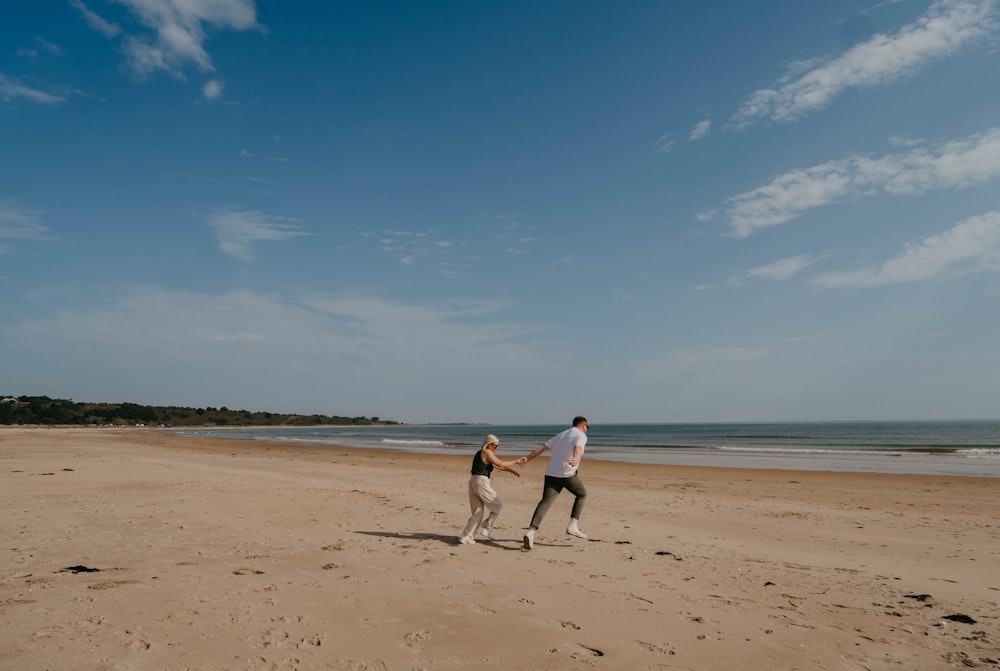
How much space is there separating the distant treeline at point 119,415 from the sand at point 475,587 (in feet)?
356

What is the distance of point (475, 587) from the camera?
6.23 m

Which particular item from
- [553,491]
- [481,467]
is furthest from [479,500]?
[553,491]

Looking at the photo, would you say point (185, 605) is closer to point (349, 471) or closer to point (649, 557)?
point (649, 557)

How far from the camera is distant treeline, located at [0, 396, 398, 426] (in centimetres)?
9956

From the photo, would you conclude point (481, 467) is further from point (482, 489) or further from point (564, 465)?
point (564, 465)

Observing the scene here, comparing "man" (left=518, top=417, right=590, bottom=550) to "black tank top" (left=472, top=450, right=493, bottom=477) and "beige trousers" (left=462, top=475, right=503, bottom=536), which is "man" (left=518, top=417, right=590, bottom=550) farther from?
"beige trousers" (left=462, top=475, right=503, bottom=536)

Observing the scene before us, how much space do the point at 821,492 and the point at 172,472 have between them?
65.2ft

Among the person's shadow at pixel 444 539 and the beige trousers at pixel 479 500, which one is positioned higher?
the beige trousers at pixel 479 500

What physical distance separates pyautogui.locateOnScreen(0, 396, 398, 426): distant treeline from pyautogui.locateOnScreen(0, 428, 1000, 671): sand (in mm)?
108481

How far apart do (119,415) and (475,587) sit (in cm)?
13915

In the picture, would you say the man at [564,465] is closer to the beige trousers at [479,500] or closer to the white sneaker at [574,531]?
the white sneaker at [574,531]

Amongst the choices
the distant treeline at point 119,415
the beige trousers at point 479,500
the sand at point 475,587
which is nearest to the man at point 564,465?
the beige trousers at point 479,500

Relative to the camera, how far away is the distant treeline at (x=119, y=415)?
3920 inches

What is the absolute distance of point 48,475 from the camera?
17.0 m
